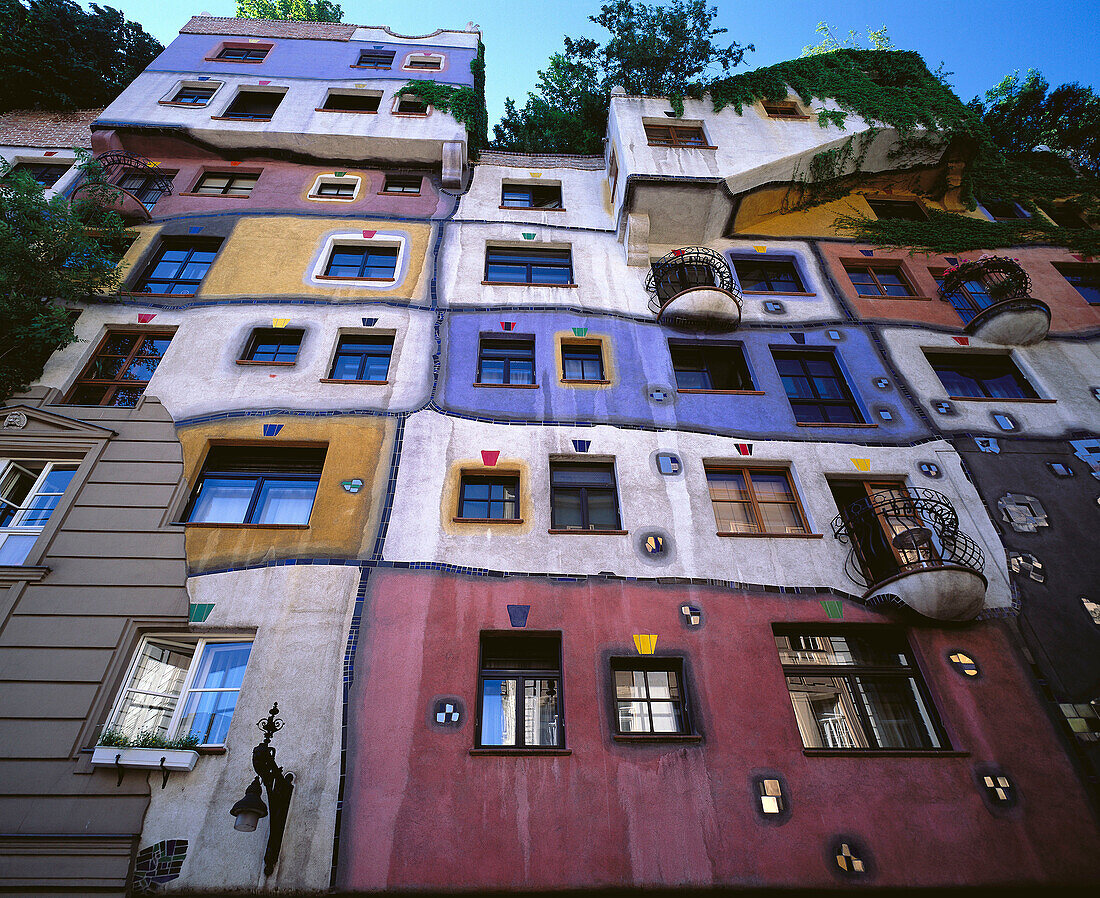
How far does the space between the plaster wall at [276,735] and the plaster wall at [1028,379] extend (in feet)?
37.6

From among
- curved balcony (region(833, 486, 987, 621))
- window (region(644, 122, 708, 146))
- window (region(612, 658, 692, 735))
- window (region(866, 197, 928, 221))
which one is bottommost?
window (region(612, 658, 692, 735))

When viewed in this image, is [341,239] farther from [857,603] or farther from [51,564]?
[857,603]

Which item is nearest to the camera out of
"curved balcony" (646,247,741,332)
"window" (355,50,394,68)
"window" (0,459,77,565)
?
"window" (0,459,77,565)

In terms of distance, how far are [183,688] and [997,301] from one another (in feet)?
58.6

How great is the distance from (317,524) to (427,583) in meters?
2.07

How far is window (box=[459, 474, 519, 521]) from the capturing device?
1082cm

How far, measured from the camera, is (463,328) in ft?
45.1

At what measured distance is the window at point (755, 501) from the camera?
36.2 feet

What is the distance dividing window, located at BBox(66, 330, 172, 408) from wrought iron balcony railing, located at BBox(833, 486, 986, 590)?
12.6 metres

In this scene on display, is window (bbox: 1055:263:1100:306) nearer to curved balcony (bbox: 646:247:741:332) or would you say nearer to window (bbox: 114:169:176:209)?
curved balcony (bbox: 646:247:741:332)

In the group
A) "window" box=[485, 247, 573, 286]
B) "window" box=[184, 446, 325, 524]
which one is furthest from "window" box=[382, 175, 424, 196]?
"window" box=[184, 446, 325, 524]

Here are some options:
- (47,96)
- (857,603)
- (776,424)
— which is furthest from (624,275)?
(47,96)

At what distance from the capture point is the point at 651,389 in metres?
12.8

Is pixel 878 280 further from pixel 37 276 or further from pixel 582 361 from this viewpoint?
pixel 37 276
